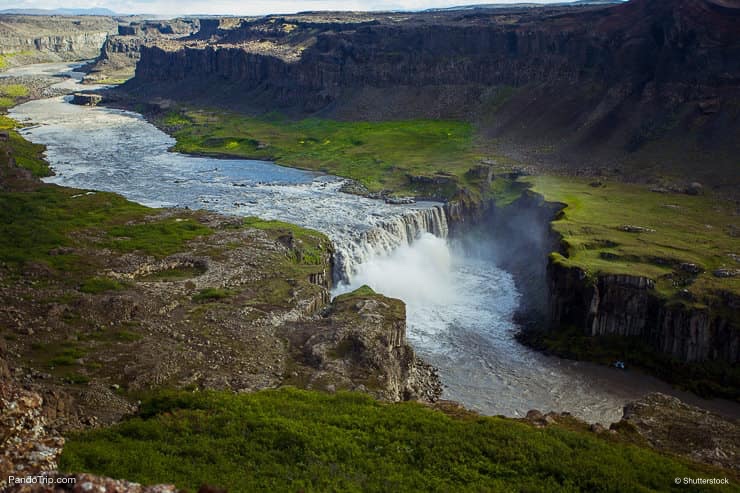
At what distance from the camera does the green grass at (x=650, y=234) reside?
48.5 m

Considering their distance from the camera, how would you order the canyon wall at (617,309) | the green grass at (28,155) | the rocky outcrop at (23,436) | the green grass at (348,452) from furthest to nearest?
1. the green grass at (28,155)
2. the canyon wall at (617,309)
3. the green grass at (348,452)
4. the rocky outcrop at (23,436)

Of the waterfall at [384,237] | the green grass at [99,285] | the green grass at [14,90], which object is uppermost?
the green grass at [14,90]

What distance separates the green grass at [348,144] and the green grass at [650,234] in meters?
18.9

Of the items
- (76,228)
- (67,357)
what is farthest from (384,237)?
(67,357)

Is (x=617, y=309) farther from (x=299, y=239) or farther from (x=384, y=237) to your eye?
(x=299, y=239)

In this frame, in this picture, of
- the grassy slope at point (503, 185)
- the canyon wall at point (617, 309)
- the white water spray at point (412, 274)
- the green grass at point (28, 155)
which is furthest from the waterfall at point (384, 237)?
the green grass at point (28, 155)

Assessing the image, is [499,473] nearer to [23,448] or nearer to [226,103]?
[23,448]

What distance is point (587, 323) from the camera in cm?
4906

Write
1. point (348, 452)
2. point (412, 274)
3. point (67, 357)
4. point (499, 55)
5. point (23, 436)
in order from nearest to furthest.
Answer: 1. point (23, 436)
2. point (348, 452)
3. point (67, 357)
4. point (412, 274)
5. point (499, 55)

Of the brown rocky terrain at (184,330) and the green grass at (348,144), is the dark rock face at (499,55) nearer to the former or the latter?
the green grass at (348,144)

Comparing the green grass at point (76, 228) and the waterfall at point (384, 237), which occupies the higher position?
the green grass at point (76, 228)

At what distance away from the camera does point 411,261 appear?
66938 millimetres

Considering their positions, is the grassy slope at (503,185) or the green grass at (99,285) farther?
the grassy slope at (503,185)

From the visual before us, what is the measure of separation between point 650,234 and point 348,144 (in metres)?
68.1
